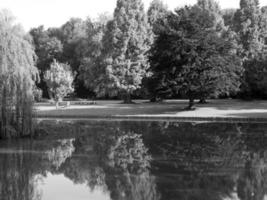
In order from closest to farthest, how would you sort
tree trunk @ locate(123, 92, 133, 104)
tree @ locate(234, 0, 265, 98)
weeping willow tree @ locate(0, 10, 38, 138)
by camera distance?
weeping willow tree @ locate(0, 10, 38, 138), tree @ locate(234, 0, 265, 98), tree trunk @ locate(123, 92, 133, 104)

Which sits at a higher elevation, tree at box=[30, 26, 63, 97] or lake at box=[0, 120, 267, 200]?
tree at box=[30, 26, 63, 97]

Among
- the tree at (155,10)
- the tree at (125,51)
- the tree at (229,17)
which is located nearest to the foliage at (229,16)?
the tree at (229,17)

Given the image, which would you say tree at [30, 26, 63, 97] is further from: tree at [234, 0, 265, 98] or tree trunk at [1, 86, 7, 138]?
tree trunk at [1, 86, 7, 138]

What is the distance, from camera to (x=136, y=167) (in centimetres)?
1274

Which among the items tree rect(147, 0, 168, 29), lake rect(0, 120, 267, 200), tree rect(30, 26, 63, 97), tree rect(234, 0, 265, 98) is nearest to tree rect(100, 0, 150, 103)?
tree rect(147, 0, 168, 29)

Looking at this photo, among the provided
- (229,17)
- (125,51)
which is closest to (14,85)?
(125,51)

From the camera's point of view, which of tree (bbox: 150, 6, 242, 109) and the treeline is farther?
the treeline

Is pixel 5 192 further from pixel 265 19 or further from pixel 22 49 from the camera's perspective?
pixel 265 19

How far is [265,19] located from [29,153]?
47.0 meters

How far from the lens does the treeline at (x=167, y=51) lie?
35750 mm

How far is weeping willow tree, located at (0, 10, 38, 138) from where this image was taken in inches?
749

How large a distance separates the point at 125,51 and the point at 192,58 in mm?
20291

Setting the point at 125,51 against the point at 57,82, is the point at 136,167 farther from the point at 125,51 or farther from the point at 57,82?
the point at 125,51

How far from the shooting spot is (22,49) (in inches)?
779
